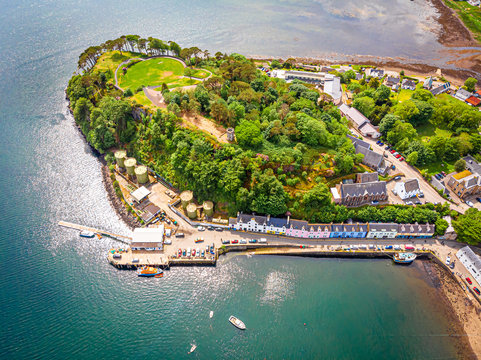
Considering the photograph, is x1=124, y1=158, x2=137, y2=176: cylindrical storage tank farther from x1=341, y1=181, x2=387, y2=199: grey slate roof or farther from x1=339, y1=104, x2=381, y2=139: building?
x1=339, y1=104, x2=381, y2=139: building

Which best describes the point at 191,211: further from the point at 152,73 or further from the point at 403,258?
the point at 152,73

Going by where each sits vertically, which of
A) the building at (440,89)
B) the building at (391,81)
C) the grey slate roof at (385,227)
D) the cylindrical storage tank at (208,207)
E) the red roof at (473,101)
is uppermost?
the building at (391,81)

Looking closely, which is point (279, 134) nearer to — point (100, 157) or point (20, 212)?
point (100, 157)

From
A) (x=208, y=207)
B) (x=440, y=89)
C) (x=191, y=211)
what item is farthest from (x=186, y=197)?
(x=440, y=89)

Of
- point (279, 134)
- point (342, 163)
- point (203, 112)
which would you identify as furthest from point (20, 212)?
point (342, 163)

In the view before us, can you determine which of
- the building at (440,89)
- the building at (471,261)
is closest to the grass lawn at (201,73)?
the building at (440,89)

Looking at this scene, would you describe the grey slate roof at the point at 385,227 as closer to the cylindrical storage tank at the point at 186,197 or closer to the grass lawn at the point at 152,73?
the cylindrical storage tank at the point at 186,197
